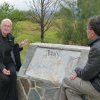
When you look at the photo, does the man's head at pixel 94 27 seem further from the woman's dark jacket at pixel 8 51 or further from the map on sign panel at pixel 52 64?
the woman's dark jacket at pixel 8 51

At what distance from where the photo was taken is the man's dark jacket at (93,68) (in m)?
4.57

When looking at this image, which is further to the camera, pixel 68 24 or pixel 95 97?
pixel 68 24

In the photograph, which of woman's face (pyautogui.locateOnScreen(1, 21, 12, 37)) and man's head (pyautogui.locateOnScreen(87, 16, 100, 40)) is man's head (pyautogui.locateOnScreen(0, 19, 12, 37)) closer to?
woman's face (pyautogui.locateOnScreen(1, 21, 12, 37))

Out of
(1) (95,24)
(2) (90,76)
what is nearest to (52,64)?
(2) (90,76)

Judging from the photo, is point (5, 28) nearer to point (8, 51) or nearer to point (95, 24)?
point (8, 51)

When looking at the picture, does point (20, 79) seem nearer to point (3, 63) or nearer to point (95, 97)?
point (3, 63)

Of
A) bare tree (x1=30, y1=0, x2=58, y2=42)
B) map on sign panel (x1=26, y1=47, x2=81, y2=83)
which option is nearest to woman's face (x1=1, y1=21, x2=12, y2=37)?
map on sign panel (x1=26, y1=47, x2=81, y2=83)

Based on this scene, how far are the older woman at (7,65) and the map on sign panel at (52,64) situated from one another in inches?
11.2

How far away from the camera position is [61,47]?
242 inches

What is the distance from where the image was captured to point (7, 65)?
21.1 feet

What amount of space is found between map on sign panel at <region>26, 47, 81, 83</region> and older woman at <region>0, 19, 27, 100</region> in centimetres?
28

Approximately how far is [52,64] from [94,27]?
1.63 m

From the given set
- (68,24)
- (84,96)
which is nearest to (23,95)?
(84,96)

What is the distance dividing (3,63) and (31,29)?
2147 centimetres
